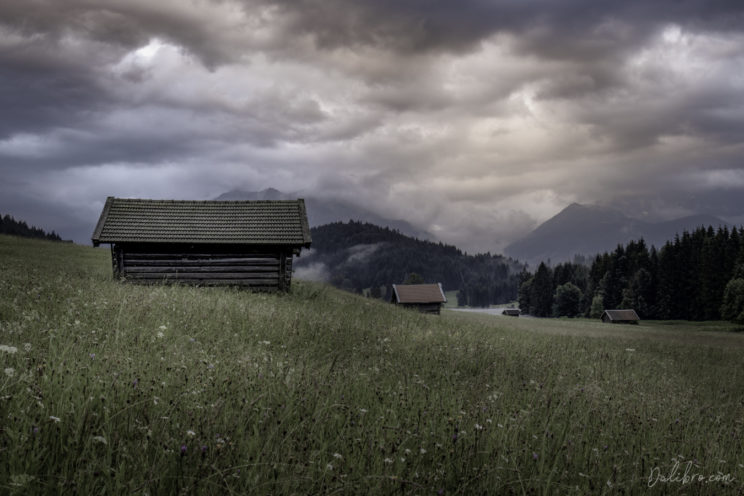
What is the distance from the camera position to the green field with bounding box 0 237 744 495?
3.27 metres

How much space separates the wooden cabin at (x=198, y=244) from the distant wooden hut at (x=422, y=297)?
114 ft

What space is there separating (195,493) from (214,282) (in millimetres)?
19424

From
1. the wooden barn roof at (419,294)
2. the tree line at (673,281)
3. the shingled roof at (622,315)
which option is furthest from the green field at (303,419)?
the shingled roof at (622,315)

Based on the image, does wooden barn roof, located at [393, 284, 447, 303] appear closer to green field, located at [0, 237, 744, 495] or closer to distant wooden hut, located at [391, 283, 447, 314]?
distant wooden hut, located at [391, 283, 447, 314]

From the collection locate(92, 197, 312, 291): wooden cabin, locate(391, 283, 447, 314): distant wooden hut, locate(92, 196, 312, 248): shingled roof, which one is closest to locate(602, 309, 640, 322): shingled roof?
locate(391, 283, 447, 314): distant wooden hut

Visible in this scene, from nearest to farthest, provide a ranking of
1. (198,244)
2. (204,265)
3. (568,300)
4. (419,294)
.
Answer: (198,244) < (204,265) < (419,294) < (568,300)

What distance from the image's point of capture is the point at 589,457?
4.61m

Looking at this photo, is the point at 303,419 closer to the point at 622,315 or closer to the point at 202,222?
the point at 202,222

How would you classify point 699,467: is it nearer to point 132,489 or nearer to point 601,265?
point 132,489

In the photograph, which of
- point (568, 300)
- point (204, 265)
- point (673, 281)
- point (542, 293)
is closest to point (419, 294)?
point (204, 265)

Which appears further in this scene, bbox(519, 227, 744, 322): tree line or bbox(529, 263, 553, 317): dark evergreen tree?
bbox(529, 263, 553, 317): dark evergreen tree

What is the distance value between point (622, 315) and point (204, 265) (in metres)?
75.1

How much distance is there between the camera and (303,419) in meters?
4.48

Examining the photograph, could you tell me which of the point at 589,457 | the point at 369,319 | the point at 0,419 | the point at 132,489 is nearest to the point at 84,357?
the point at 0,419
